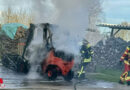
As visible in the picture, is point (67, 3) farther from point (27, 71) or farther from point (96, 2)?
point (27, 71)

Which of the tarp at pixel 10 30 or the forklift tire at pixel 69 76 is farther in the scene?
the tarp at pixel 10 30

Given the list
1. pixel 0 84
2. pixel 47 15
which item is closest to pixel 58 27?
pixel 47 15

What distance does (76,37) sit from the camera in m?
11.9

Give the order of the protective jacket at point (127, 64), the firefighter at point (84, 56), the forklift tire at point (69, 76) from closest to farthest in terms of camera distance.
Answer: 1. the forklift tire at point (69, 76)
2. the protective jacket at point (127, 64)
3. the firefighter at point (84, 56)

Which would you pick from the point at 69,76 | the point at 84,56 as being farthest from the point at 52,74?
Answer: the point at 84,56

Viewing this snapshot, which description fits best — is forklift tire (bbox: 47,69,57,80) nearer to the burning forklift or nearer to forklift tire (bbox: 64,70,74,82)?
the burning forklift

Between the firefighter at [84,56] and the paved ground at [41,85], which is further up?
the firefighter at [84,56]

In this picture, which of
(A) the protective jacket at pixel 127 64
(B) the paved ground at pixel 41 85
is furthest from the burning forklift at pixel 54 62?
(A) the protective jacket at pixel 127 64

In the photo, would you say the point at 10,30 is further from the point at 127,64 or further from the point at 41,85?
the point at 127,64

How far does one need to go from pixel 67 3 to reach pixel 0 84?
4.87 m

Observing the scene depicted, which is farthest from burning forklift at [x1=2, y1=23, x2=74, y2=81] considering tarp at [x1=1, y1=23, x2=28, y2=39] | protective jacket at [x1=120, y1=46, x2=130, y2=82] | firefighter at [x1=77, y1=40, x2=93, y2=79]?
tarp at [x1=1, y1=23, x2=28, y2=39]

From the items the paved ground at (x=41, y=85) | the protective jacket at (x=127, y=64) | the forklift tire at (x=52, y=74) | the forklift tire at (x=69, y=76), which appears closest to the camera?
the paved ground at (x=41, y=85)

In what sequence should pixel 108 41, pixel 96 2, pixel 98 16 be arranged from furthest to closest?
pixel 98 16
pixel 108 41
pixel 96 2

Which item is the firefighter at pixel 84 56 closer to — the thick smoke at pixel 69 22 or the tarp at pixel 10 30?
the thick smoke at pixel 69 22
